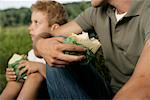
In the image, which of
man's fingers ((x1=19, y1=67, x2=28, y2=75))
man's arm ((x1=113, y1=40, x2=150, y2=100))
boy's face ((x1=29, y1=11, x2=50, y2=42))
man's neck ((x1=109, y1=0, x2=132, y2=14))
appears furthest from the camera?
boy's face ((x1=29, y1=11, x2=50, y2=42))

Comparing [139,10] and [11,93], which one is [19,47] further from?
[139,10]

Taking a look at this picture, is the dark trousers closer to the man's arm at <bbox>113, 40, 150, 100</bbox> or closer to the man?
the man

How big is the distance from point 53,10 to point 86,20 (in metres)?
0.55

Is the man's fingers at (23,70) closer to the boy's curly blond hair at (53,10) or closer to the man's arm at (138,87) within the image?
the boy's curly blond hair at (53,10)

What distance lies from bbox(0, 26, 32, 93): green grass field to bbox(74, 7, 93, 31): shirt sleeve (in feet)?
2.75

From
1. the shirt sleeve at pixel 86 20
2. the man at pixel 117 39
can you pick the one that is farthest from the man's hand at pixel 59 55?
the shirt sleeve at pixel 86 20

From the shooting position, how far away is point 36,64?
1679mm

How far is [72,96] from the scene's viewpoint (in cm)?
137

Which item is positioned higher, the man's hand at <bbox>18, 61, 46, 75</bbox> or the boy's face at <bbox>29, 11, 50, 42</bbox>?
the man's hand at <bbox>18, 61, 46, 75</bbox>

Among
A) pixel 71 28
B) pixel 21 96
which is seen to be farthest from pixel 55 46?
pixel 71 28

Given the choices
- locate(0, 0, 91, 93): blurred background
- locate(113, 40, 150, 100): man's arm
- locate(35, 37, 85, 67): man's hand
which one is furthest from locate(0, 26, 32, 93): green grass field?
locate(113, 40, 150, 100): man's arm

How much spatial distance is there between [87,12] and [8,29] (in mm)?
1407

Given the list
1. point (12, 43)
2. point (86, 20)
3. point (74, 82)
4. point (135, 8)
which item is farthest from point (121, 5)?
point (12, 43)

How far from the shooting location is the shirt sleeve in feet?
5.96
